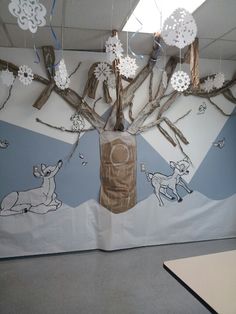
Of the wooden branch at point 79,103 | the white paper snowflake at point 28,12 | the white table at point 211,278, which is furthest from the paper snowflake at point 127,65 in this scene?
the white table at point 211,278

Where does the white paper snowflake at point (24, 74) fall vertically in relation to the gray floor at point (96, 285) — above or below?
above

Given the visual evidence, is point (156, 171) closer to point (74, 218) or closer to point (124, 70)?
point (74, 218)

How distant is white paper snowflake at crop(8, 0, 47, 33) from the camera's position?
120cm

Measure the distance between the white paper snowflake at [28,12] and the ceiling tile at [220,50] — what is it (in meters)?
2.24

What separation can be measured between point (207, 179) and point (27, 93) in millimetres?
2606

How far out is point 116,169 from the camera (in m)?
3.12

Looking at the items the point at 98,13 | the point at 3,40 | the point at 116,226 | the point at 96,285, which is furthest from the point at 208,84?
the point at 96,285

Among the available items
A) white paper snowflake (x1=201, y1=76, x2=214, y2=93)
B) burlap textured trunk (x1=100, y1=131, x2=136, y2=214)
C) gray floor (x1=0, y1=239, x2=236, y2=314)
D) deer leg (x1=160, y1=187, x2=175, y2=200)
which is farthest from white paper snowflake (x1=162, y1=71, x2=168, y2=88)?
gray floor (x1=0, y1=239, x2=236, y2=314)

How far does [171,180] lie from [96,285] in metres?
1.61

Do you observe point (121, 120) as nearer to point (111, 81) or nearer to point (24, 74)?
point (111, 81)

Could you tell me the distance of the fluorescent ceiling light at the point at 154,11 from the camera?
6.62ft

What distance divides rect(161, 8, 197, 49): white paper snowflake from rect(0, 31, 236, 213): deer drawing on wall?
4.57 ft

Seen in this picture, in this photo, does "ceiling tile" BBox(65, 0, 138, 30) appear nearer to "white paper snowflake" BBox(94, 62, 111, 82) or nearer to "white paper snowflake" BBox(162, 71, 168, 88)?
"white paper snowflake" BBox(94, 62, 111, 82)

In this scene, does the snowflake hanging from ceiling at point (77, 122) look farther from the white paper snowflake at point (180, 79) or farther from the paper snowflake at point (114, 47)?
the white paper snowflake at point (180, 79)
